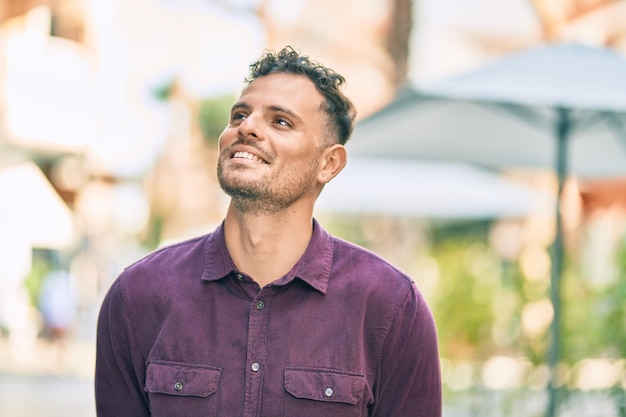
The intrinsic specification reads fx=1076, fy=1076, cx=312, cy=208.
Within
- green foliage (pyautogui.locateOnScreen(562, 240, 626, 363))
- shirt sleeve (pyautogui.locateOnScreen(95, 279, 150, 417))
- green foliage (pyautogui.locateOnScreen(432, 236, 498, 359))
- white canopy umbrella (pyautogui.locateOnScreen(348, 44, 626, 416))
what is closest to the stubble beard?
shirt sleeve (pyautogui.locateOnScreen(95, 279, 150, 417))

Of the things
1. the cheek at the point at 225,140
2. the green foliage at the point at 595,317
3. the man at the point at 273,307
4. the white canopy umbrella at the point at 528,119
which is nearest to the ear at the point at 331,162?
the man at the point at 273,307

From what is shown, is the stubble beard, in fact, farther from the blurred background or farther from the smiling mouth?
the blurred background

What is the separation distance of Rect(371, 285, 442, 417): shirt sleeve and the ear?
0.35 meters

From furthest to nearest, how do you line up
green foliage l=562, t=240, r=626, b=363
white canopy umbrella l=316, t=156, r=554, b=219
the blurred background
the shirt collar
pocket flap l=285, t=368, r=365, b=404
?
white canopy umbrella l=316, t=156, r=554, b=219 → the blurred background → green foliage l=562, t=240, r=626, b=363 → the shirt collar → pocket flap l=285, t=368, r=365, b=404

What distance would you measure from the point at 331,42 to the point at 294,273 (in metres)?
20.4

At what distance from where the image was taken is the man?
8.30 feet

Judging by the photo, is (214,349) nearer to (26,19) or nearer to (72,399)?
(72,399)

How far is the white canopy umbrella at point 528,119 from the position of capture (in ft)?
18.3

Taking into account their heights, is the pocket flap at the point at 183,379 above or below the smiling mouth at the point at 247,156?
below

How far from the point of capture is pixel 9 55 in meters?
24.9

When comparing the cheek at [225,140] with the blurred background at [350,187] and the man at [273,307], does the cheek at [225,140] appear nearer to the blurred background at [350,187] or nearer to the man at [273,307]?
the man at [273,307]

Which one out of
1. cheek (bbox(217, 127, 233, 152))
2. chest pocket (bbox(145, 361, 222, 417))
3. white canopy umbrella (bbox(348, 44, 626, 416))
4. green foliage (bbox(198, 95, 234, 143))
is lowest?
chest pocket (bbox(145, 361, 222, 417))

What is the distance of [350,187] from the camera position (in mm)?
10328

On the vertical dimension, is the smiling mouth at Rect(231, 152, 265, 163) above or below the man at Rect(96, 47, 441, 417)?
above
